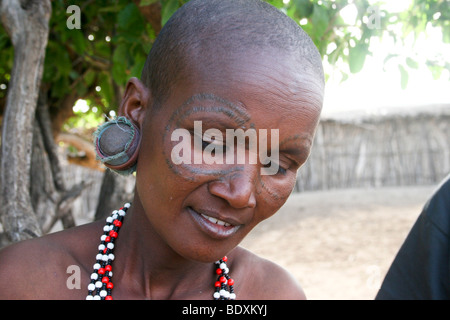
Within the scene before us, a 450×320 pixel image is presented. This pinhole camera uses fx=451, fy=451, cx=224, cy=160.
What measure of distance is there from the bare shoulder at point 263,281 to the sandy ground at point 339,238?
4550 millimetres

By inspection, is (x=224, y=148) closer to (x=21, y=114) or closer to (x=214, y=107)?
(x=214, y=107)

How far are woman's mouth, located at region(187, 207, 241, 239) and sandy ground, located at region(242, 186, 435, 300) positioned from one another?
5.08m

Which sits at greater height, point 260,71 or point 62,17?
point 62,17

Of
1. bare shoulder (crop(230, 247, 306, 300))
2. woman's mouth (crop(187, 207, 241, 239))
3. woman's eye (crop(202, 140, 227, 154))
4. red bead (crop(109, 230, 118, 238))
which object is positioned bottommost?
bare shoulder (crop(230, 247, 306, 300))

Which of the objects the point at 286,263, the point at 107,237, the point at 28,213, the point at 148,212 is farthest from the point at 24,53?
the point at 286,263

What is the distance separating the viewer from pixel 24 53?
7.03ft

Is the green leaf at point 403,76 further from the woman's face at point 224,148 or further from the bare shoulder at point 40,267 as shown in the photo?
the bare shoulder at point 40,267

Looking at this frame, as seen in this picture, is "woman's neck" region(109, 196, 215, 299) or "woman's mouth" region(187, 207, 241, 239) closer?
"woman's mouth" region(187, 207, 241, 239)

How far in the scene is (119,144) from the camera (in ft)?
5.11

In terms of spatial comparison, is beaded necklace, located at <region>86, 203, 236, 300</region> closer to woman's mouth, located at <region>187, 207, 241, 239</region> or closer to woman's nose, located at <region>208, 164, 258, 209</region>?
woman's mouth, located at <region>187, 207, 241, 239</region>

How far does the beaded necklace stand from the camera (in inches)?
63.4

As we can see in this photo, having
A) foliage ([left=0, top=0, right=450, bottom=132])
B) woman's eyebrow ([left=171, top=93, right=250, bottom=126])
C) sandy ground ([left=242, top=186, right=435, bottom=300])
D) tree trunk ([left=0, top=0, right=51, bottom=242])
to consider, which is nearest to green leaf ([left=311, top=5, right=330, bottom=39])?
foliage ([left=0, top=0, right=450, bottom=132])
